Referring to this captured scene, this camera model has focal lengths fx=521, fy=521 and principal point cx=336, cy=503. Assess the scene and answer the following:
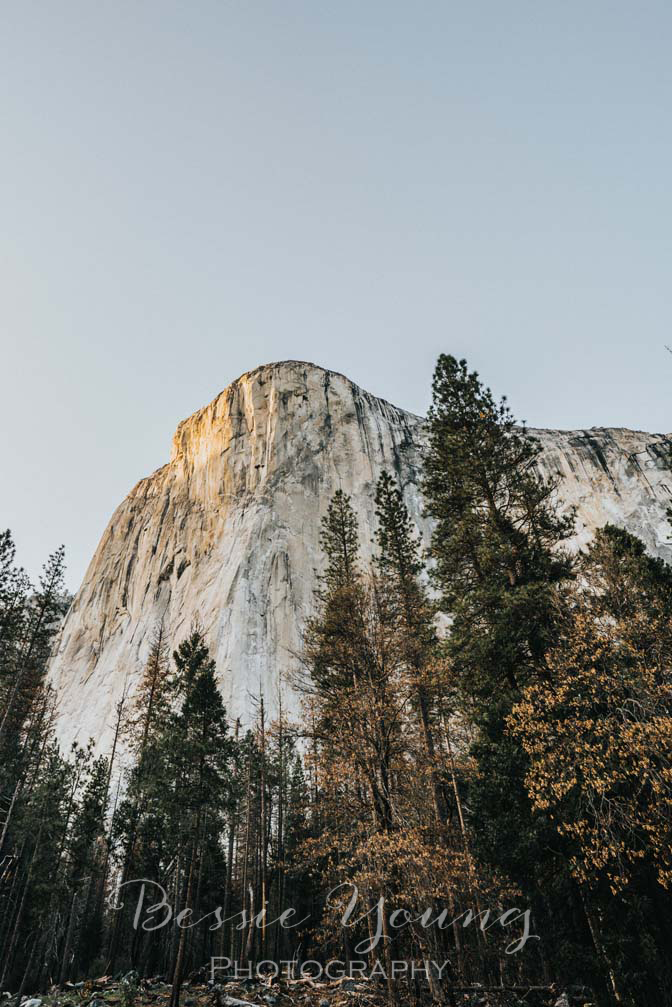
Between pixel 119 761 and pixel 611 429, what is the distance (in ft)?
237

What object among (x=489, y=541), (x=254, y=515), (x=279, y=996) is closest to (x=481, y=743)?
(x=489, y=541)

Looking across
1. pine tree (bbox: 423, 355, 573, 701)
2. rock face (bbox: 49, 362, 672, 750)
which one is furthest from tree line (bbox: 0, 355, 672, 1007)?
rock face (bbox: 49, 362, 672, 750)

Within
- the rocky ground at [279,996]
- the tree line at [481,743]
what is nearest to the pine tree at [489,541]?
the tree line at [481,743]

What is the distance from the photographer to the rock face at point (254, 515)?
52984 millimetres

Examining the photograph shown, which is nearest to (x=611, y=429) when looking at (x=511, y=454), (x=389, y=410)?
(x=389, y=410)

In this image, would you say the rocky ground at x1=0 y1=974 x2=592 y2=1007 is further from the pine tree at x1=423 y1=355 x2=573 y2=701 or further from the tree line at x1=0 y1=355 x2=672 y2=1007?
the pine tree at x1=423 y1=355 x2=573 y2=701

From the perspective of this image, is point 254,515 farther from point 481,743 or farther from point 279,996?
point 481,743

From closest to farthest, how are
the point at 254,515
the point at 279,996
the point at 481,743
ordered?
the point at 481,743, the point at 279,996, the point at 254,515

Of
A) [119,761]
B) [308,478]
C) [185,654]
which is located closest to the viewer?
[185,654]

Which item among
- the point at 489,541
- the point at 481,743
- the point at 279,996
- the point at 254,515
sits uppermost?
the point at 254,515

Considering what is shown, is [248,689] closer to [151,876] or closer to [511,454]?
[151,876]

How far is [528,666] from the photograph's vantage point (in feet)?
42.3

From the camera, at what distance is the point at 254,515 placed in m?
61.6

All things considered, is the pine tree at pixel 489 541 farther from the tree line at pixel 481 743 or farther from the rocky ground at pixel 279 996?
the rocky ground at pixel 279 996
